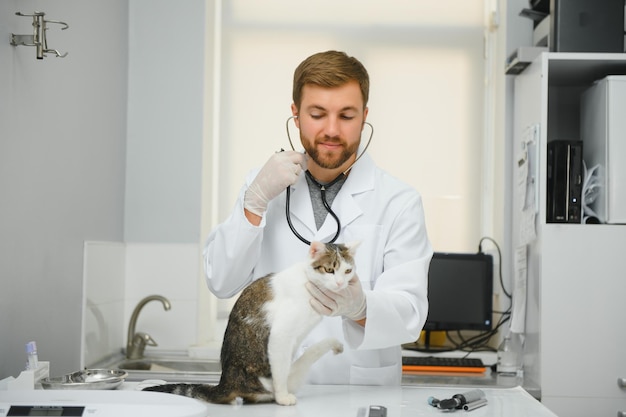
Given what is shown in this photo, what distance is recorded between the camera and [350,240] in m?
1.77

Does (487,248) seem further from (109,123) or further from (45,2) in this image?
(45,2)

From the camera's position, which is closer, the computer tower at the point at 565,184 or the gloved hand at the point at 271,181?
the gloved hand at the point at 271,181

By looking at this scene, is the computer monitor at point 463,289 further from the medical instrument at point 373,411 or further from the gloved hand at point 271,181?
the medical instrument at point 373,411

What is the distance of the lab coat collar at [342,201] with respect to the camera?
176 cm

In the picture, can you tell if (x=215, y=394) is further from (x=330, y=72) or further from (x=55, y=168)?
(x=55, y=168)

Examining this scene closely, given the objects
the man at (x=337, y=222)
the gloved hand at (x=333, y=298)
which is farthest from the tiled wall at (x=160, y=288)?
the gloved hand at (x=333, y=298)

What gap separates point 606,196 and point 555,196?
0.17 metres

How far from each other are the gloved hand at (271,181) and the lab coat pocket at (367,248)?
0.22 metres

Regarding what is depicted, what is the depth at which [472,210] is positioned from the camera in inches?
128

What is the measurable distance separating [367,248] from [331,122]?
32 centimetres

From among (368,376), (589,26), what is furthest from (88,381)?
(589,26)

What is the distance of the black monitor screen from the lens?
2.97m

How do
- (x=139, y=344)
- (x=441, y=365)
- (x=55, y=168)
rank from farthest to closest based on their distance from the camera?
(x=139, y=344) < (x=441, y=365) < (x=55, y=168)

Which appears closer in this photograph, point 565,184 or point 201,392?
point 201,392
